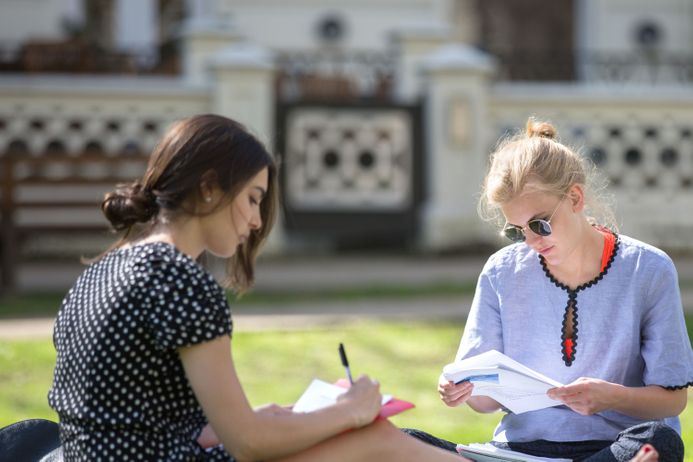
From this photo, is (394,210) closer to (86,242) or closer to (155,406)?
(86,242)

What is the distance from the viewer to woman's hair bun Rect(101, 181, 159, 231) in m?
2.83

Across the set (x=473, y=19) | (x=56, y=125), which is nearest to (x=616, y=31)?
(x=473, y=19)

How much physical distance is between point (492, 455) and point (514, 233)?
2.07ft

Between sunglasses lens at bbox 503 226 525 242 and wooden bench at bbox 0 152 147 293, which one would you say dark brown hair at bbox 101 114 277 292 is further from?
wooden bench at bbox 0 152 147 293

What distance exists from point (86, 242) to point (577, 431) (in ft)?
31.5

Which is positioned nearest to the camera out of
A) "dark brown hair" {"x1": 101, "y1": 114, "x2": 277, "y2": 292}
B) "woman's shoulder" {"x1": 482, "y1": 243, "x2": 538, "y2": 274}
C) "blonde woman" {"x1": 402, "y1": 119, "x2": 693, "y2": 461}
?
"dark brown hair" {"x1": 101, "y1": 114, "x2": 277, "y2": 292}

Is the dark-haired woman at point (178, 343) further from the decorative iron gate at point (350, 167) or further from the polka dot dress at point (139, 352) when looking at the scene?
the decorative iron gate at point (350, 167)

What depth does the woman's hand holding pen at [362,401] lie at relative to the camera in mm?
2787

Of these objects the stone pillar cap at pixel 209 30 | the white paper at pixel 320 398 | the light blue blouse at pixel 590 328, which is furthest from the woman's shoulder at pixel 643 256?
the stone pillar cap at pixel 209 30

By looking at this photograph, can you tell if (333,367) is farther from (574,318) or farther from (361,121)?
(361,121)

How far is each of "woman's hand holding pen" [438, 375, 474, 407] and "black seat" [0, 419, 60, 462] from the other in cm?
116

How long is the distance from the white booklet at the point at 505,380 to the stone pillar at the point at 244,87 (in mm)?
8861

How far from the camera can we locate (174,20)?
24.2 m

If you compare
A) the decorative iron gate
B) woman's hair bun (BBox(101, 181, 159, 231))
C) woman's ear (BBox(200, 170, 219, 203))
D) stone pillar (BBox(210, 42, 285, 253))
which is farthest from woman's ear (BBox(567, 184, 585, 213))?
the decorative iron gate
